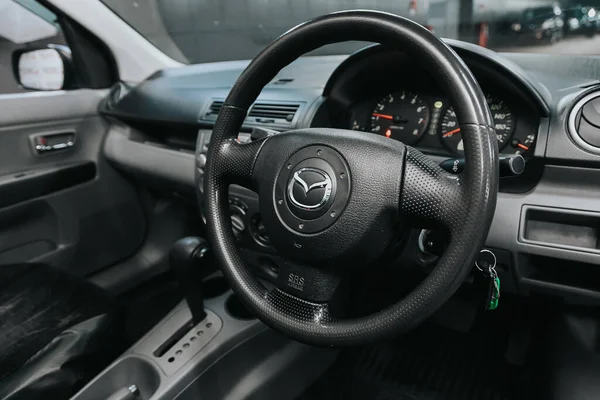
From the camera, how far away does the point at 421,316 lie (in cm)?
70

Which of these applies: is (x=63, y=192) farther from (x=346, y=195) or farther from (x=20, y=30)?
(x=346, y=195)

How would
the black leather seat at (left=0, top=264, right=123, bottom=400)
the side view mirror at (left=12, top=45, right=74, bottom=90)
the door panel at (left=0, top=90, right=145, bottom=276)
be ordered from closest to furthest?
the black leather seat at (left=0, top=264, right=123, bottom=400), the door panel at (left=0, top=90, right=145, bottom=276), the side view mirror at (left=12, top=45, right=74, bottom=90)

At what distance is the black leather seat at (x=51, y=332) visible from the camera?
1128 mm

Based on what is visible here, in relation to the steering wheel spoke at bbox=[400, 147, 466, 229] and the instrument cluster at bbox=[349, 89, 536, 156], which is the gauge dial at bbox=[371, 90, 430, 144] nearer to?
the instrument cluster at bbox=[349, 89, 536, 156]

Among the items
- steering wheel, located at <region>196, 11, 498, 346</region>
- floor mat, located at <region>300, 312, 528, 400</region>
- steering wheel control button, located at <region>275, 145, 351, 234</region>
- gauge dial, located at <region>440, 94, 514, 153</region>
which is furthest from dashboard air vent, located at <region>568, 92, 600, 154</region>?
floor mat, located at <region>300, 312, 528, 400</region>

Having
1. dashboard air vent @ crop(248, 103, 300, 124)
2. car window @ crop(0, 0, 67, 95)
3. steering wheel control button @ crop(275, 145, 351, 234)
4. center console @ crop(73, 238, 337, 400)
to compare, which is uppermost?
car window @ crop(0, 0, 67, 95)

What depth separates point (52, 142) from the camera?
1.72 m

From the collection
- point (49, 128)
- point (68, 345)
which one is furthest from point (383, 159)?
point (49, 128)

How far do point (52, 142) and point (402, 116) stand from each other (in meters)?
1.22

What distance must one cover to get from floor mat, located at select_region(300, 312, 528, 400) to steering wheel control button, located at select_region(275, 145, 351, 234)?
0.90 m

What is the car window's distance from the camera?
5.38 ft

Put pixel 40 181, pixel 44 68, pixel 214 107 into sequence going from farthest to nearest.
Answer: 1. pixel 44 68
2. pixel 40 181
3. pixel 214 107

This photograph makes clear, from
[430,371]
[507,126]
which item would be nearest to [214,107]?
[507,126]

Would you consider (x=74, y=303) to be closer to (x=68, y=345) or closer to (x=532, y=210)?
(x=68, y=345)
